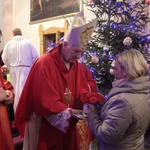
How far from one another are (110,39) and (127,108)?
9.67ft

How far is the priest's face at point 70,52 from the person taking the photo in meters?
2.21

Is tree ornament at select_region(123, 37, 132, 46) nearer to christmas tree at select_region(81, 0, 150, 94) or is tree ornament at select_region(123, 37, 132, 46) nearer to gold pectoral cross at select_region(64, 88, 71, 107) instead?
christmas tree at select_region(81, 0, 150, 94)

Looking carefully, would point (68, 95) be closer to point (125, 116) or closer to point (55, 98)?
point (55, 98)

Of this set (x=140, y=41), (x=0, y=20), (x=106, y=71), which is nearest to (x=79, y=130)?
(x=106, y=71)

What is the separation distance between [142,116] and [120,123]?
6.9 inches

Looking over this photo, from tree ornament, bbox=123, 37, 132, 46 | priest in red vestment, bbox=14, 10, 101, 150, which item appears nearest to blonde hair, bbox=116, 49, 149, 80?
priest in red vestment, bbox=14, 10, 101, 150

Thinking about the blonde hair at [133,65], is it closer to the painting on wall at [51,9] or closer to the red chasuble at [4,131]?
the red chasuble at [4,131]

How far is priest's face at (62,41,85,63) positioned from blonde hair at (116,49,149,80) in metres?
0.56

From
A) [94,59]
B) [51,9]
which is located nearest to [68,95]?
[94,59]

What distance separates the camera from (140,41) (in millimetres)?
4445

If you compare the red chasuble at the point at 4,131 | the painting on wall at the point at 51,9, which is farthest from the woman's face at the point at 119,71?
the painting on wall at the point at 51,9

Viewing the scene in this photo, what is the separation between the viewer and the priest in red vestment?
2.06m

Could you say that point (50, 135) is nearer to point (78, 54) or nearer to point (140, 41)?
point (78, 54)

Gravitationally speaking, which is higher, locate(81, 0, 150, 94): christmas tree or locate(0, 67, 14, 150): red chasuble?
locate(81, 0, 150, 94): christmas tree
